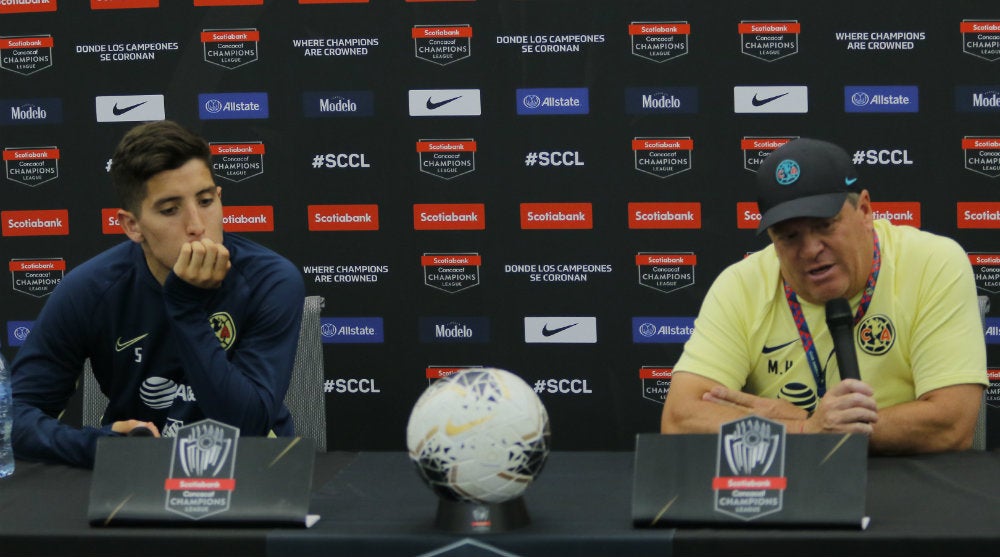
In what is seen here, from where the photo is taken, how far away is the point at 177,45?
4281mm

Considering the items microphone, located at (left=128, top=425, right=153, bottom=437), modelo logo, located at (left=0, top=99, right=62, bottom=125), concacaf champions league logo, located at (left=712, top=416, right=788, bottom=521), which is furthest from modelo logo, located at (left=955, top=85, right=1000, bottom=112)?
modelo logo, located at (left=0, top=99, right=62, bottom=125)

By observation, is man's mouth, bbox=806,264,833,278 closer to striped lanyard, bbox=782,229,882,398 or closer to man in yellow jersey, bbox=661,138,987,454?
man in yellow jersey, bbox=661,138,987,454

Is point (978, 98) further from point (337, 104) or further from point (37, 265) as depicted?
point (37, 265)

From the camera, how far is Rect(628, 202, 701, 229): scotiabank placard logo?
411 cm

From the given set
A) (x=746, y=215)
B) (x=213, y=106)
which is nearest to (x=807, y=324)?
(x=746, y=215)

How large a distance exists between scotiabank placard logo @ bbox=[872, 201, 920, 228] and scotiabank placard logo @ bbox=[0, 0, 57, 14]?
298 cm

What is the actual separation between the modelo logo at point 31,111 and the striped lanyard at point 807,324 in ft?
9.62

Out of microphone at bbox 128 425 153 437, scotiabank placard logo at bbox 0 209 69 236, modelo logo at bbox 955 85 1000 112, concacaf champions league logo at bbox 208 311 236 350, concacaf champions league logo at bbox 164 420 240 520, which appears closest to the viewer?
concacaf champions league logo at bbox 164 420 240 520

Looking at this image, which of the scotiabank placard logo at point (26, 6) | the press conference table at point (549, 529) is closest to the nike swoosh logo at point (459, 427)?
the press conference table at point (549, 529)

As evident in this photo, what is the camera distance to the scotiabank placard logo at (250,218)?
4.29m

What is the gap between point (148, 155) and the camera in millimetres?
2561

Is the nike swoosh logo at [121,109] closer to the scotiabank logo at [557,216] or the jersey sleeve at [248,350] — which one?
the scotiabank logo at [557,216]

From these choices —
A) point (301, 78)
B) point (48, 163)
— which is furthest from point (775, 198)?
point (48, 163)

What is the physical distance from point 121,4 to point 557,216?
1.74 metres
